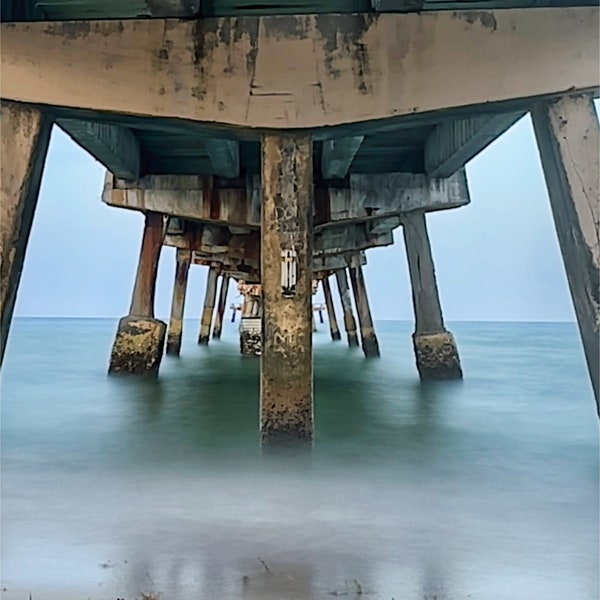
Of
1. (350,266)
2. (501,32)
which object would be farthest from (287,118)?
(350,266)

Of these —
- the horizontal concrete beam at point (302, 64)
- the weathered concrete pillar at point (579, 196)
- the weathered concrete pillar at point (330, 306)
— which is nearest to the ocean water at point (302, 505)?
the weathered concrete pillar at point (579, 196)

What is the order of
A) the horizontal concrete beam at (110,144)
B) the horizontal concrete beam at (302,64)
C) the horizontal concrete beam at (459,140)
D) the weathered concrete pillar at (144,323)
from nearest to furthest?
the horizontal concrete beam at (302,64) < the horizontal concrete beam at (459,140) < the horizontal concrete beam at (110,144) < the weathered concrete pillar at (144,323)

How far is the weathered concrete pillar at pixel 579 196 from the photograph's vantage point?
115 inches

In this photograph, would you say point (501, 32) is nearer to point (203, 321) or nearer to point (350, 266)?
point (350, 266)

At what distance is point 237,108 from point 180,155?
314 centimetres

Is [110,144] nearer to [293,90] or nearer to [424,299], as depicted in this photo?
[293,90]

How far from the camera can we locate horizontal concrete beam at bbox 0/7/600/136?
3057 mm

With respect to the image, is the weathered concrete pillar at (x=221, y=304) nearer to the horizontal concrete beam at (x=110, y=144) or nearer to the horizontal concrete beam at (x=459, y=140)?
the horizontal concrete beam at (x=110, y=144)

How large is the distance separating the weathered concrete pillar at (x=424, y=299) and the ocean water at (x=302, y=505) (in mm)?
1139

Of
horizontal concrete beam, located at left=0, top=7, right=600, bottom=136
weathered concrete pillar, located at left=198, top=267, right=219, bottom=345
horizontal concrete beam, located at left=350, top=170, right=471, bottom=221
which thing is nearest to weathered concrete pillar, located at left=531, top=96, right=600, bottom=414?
horizontal concrete beam, located at left=0, top=7, right=600, bottom=136

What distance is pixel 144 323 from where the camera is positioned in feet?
23.8

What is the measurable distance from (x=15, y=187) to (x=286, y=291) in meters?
1.53

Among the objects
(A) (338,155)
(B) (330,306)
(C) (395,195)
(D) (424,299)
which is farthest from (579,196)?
(B) (330,306)

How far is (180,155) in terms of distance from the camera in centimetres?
628
